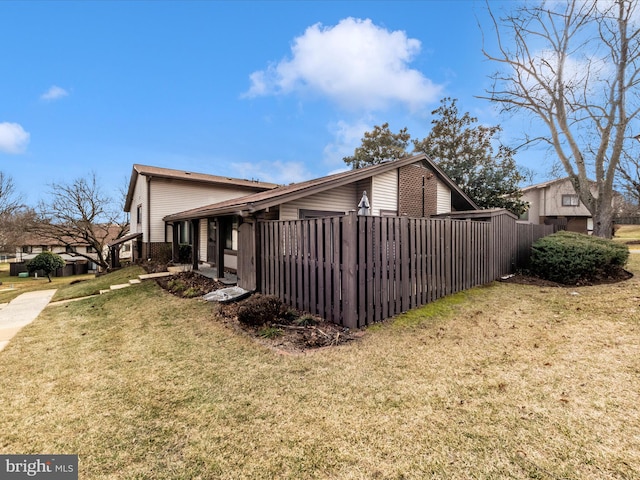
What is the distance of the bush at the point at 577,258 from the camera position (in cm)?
830

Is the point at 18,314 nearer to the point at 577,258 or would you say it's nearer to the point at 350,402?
the point at 350,402

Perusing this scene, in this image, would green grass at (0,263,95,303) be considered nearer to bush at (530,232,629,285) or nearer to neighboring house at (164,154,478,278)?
neighboring house at (164,154,478,278)

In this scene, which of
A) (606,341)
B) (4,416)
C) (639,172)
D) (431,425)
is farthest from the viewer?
(639,172)

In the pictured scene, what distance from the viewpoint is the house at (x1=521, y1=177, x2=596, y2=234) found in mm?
27656

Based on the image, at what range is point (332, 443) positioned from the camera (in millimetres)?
2422

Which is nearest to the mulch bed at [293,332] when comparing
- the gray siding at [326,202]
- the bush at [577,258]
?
the gray siding at [326,202]

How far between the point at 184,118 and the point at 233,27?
29.1ft

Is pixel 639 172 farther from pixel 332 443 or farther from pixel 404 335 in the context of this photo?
pixel 332 443

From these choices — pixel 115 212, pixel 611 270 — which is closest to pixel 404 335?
pixel 611 270

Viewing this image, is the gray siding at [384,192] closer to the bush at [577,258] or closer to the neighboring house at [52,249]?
the bush at [577,258]

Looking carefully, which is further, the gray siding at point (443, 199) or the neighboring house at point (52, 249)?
the neighboring house at point (52, 249)

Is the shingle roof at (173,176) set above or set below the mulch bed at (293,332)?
above

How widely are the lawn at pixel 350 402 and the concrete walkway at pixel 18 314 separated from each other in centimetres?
103

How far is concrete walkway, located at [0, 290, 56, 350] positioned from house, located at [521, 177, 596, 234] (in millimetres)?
34634
